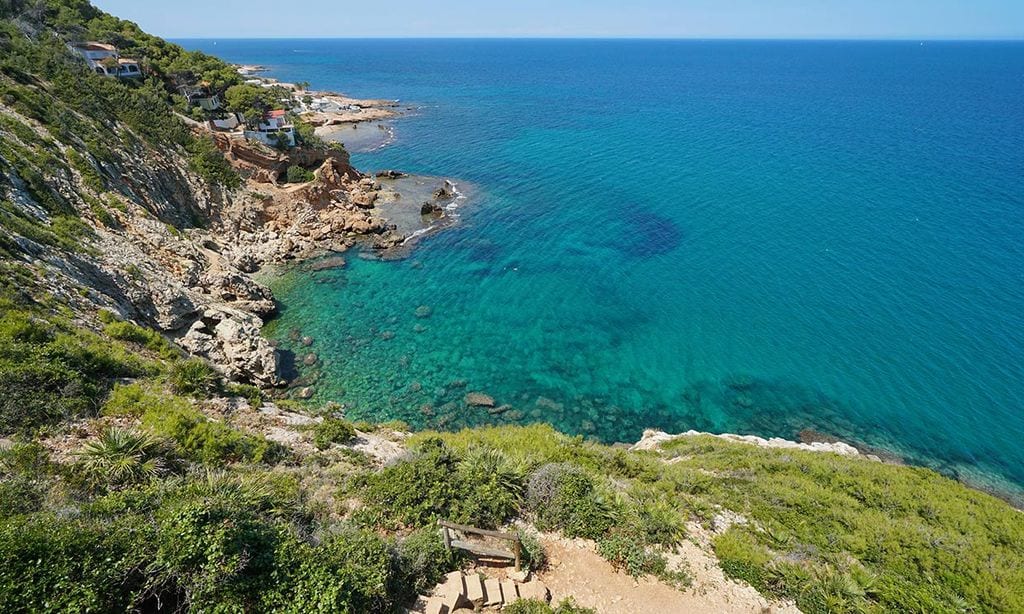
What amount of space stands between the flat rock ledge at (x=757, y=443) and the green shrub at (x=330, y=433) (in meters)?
15.2

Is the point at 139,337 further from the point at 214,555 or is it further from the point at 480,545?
the point at 480,545

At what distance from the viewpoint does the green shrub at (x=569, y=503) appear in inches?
564

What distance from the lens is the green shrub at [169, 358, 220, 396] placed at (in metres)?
18.8

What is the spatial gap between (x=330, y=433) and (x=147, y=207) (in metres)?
32.7

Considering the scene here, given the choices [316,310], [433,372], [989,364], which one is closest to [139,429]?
[433,372]

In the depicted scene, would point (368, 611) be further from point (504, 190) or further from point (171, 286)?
point (504, 190)

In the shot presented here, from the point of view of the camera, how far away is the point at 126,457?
13.0 metres

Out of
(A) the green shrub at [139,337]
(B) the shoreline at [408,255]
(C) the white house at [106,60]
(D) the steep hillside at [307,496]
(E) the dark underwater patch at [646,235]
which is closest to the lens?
(D) the steep hillside at [307,496]

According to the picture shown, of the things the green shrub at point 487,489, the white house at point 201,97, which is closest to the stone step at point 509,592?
the green shrub at point 487,489

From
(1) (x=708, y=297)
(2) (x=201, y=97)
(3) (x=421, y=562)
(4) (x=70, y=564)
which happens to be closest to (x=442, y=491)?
(3) (x=421, y=562)

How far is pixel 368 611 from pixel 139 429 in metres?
10.1

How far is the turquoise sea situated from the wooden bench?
49.8 feet

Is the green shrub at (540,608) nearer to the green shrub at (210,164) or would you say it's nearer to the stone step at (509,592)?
the stone step at (509,592)

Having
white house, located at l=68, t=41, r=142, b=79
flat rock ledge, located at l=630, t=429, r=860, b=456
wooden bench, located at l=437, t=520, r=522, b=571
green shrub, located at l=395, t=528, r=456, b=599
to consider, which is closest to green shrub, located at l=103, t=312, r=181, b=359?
green shrub, located at l=395, t=528, r=456, b=599
